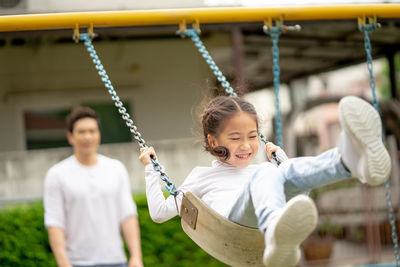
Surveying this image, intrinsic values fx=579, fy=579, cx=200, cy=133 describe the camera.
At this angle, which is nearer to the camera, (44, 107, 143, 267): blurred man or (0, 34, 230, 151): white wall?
(44, 107, 143, 267): blurred man

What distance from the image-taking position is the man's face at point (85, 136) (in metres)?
3.64

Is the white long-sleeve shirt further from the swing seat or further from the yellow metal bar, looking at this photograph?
the yellow metal bar

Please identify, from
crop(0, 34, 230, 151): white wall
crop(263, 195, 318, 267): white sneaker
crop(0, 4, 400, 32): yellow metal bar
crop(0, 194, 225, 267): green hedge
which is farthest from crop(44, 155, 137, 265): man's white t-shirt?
crop(0, 34, 230, 151): white wall

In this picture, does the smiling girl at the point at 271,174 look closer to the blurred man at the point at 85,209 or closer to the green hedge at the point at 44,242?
the blurred man at the point at 85,209

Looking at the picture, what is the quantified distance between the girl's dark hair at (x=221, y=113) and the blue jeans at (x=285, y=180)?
14.6 inches

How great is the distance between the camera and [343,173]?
1.88 meters

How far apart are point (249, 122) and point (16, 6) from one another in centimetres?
576

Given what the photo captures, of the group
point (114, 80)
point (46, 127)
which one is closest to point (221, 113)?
point (114, 80)

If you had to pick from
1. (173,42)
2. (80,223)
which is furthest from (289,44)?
(80,223)

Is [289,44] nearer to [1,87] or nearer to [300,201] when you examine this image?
[1,87]

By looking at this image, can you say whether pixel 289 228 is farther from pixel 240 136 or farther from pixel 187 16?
pixel 187 16

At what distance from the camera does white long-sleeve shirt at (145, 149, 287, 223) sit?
243 cm


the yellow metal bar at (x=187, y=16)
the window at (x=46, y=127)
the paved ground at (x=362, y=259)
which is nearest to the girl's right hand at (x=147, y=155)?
the yellow metal bar at (x=187, y=16)

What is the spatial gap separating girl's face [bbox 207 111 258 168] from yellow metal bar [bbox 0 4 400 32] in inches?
31.9
